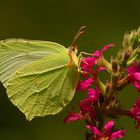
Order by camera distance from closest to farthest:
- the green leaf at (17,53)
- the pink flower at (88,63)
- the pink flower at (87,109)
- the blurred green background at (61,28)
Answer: the pink flower at (87,109)
the pink flower at (88,63)
the green leaf at (17,53)
the blurred green background at (61,28)

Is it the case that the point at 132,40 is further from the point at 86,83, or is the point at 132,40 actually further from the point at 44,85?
the point at 44,85

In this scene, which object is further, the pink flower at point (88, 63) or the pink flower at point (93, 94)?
the pink flower at point (88, 63)

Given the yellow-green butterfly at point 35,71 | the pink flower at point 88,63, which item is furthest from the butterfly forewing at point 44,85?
the pink flower at point 88,63

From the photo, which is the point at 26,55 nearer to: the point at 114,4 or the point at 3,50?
the point at 3,50

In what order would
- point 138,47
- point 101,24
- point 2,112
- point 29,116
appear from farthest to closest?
point 101,24 < point 2,112 < point 29,116 < point 138,47

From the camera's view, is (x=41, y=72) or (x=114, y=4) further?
(x=114, y=4)

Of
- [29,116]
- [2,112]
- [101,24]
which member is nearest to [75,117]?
[29,116]

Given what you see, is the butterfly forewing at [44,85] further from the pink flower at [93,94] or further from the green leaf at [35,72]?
the pink flower at [93,94]
